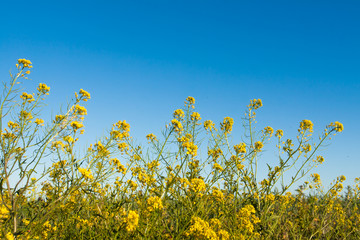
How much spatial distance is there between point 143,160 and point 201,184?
1.38 m

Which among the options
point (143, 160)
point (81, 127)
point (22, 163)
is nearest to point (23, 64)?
point (81, 127)

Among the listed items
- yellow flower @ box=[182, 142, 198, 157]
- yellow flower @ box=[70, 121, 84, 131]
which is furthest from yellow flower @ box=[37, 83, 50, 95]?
yellow flower @ box=[182, 142, 198, 157]

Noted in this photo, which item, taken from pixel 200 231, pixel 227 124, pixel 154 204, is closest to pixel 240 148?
pixel 227 124

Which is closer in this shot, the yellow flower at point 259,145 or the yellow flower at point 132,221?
the yellow flower at point 132,221

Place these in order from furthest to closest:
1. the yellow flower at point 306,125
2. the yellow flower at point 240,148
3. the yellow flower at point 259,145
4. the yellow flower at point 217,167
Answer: the yellow flower at point 306,125 → the yellow flower at point 259,145 → the yellow flower at point 240,148 → the yellow flower at point 217,167

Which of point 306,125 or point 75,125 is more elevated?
point 306,125

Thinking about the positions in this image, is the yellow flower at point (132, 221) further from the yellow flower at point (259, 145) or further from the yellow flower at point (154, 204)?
the yellow flower at point (259, 145)

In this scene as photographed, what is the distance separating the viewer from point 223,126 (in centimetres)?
454

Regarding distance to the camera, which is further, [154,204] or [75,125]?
[75,125]

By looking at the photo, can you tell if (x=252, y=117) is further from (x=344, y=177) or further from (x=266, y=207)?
(x=344, y=177)

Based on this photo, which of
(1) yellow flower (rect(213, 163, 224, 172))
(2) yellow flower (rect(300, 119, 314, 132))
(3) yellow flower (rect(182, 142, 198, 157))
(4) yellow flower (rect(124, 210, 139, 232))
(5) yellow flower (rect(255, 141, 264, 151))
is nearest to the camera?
(4) yellow flower (rect(124, 210, 139, 232))

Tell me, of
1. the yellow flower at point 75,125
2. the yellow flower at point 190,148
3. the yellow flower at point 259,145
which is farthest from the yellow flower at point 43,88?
the yellow flower at point 259,145

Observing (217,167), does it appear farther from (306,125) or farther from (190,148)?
(306,125)

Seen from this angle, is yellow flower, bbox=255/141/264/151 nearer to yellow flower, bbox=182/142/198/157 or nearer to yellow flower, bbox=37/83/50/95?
yellow flower, bbox=182/142/198/157
